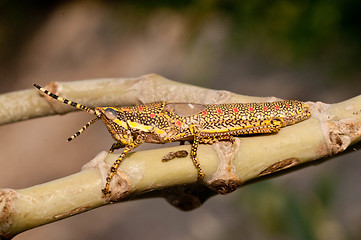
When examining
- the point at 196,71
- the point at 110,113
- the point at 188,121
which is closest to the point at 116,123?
the point at 110,113

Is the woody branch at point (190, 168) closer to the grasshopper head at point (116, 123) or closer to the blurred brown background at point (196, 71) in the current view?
the grasshopper head at point (116, 123)

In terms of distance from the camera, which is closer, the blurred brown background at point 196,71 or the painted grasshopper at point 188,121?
the painted grasshopper at point 188,121

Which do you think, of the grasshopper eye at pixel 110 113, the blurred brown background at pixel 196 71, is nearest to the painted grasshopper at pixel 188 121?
the grasshopper eye at pixel 110 113

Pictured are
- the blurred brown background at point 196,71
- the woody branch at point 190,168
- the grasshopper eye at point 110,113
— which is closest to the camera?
the woody branch at point 190,168

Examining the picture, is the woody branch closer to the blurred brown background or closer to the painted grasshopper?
the painted grasshopper

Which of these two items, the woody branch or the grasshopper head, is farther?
the grasshopper head

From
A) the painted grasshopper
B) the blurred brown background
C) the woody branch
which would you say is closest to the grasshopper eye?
the painted grasshopper

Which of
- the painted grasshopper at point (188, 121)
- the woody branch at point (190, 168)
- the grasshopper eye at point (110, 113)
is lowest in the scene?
the woody branch at point (190, 168)
